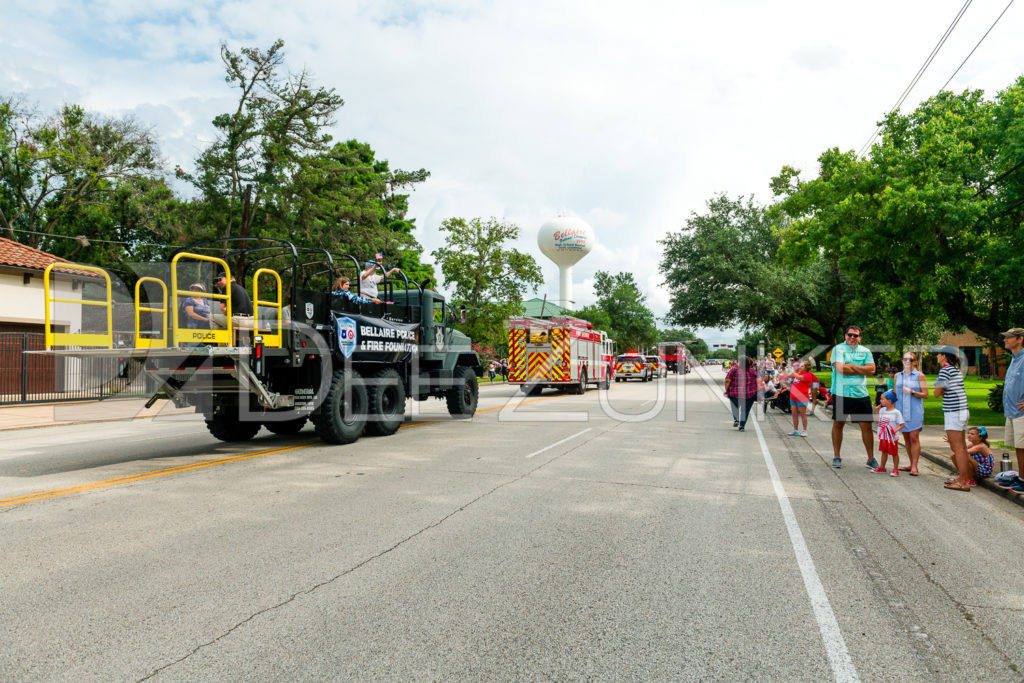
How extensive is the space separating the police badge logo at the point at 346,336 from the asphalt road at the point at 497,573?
2.02 metres

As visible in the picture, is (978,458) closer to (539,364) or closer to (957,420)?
(957,420)

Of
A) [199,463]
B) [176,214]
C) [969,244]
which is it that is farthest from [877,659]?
[176,214]

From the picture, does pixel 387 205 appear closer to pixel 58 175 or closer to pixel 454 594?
pixel 58 175

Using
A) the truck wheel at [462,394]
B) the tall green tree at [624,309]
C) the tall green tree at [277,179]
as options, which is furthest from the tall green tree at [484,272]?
the tall green tree at [624,309]

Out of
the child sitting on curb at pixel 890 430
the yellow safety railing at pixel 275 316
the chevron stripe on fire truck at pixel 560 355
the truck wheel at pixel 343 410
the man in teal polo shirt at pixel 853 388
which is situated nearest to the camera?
the yellow safety railing at pixel 275 316

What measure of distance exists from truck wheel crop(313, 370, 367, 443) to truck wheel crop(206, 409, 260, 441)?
1454 millimetres

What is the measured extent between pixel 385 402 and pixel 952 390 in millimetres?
8455

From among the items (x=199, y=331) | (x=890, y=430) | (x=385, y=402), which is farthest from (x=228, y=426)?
(x=890, y=430)

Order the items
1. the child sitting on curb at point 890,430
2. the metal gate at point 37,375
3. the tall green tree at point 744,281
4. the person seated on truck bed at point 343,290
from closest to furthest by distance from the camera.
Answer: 1. the child sitting on curb at point 890,430
2. the person seated on truck bed at point 343,290
3. the metal gate at point 37,375
4. the tall green tree at point 744,281

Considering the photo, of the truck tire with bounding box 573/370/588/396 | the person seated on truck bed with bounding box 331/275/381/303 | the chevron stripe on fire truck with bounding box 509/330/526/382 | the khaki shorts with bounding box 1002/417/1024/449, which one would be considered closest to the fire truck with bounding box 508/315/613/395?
the chevron stripe on fire truck with bounding box 509/330/526/382

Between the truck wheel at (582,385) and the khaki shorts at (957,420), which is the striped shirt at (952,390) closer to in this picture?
the khaki shorts at (957,420)

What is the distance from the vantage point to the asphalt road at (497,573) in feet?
11.5

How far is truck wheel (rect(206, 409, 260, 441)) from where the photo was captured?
1133 cm

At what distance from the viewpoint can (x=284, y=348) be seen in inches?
384
